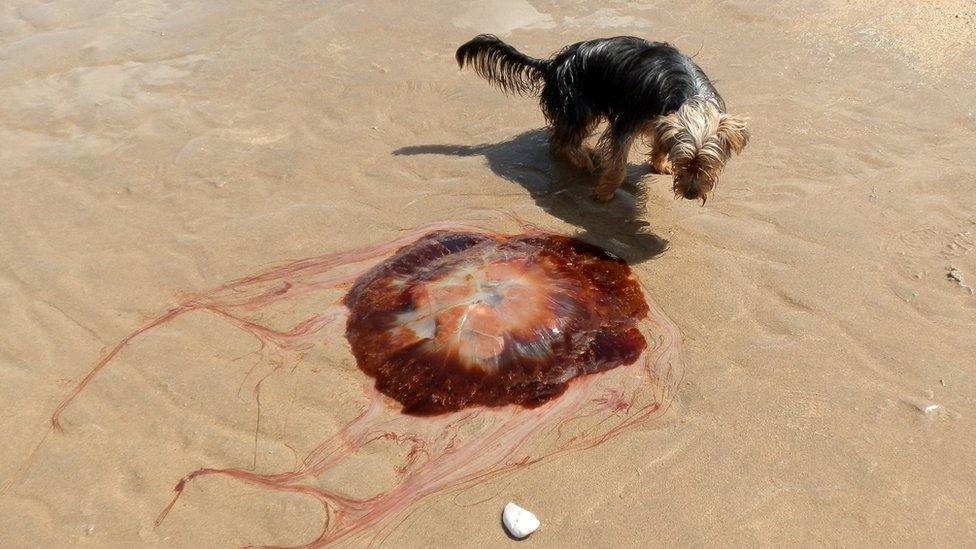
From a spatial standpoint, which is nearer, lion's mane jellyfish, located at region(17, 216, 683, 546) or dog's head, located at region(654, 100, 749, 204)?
lion's mane jellyfish, located at region(17, 216, 683, 546)

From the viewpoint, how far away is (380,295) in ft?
14.2

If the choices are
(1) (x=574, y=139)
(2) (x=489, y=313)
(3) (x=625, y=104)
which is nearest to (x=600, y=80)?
(3) (x=625, y=104)

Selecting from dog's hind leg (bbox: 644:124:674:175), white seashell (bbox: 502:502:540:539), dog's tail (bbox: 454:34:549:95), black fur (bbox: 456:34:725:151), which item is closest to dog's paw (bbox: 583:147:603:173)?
black fur (bbox: 456:34:725:151)

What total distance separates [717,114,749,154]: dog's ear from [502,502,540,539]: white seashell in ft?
9.03

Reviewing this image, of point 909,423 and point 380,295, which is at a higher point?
point 909,423

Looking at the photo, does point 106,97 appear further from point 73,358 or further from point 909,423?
point 909,423

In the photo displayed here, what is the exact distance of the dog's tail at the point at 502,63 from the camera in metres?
5.72

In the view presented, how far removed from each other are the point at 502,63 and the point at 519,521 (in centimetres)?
393

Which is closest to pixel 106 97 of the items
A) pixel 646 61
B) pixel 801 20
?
pixel 646 61

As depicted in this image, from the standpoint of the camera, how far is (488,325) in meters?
3.84

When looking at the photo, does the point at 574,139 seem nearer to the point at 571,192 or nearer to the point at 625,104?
the point at 571,192

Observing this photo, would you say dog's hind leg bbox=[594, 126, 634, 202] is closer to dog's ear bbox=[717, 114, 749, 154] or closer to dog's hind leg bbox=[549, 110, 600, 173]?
dog's hind leg bbox=[549, 110, 600, 173]

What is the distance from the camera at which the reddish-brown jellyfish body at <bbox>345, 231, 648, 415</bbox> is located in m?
3.79

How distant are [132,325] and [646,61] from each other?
13.1ft
